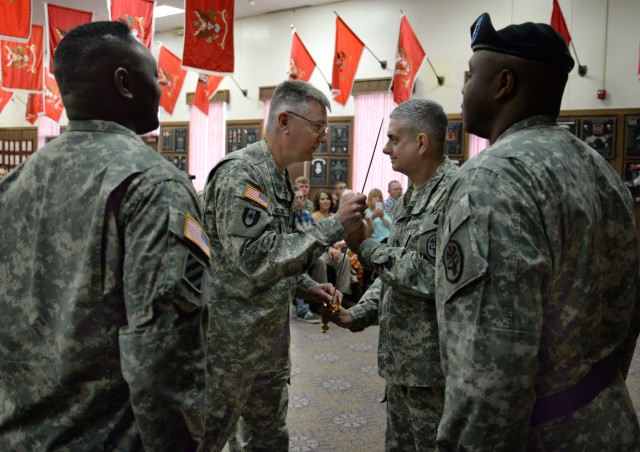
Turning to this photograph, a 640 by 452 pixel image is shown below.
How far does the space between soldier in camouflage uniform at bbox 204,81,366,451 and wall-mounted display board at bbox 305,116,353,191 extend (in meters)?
7.55

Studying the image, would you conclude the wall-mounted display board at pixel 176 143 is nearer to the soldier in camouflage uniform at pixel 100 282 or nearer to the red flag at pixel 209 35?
the red flag at pixel 209 35

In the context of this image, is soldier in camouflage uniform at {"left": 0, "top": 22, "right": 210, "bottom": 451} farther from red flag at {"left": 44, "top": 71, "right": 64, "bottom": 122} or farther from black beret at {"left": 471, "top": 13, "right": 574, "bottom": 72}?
red flag at {"left": 44, "top": 71, "right": 64, "bottom": 122}

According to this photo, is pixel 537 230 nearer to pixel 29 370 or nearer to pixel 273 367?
pixel 29 370

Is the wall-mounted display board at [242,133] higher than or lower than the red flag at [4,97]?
lower

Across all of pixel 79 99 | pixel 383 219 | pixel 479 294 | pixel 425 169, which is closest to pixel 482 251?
pixel 479 294

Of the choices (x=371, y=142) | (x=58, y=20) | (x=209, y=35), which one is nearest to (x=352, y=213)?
(x=209, y=35)

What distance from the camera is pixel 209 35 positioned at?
6.81 metres

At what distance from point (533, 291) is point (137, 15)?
674 centimetres

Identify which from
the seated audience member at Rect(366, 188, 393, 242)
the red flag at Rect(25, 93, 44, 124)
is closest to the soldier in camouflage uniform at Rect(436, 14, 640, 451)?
the seated audience member at Rect(366, 188, 393, 242)

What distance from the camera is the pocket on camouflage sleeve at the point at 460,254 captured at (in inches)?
42.6

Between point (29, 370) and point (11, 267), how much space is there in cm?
23

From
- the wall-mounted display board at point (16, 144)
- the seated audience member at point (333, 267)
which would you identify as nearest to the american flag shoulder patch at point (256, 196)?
the seated audience member at point (333, 267)

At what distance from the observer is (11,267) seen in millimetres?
1293

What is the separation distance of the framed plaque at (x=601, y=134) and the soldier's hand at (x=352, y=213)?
6.50m
